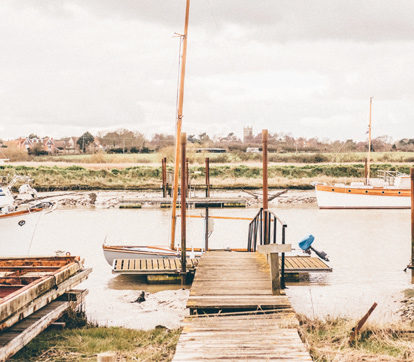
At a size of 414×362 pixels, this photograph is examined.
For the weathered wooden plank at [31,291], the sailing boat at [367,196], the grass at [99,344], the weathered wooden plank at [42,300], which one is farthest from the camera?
the sailing boat at [367,196]

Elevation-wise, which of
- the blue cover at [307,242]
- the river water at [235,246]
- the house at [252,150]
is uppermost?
the house at [252,150]

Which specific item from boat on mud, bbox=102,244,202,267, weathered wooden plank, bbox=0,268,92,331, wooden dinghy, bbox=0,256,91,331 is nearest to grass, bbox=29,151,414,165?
boat on mud, bbox=102,244,202,267

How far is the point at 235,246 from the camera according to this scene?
2205 cm

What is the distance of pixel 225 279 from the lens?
10.2m

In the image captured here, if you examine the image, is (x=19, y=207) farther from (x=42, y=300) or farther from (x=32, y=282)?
(x=42, y=300)

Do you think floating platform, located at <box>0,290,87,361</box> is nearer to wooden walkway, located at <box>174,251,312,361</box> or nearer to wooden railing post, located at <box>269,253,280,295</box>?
wooden walkway, located at <box>174,251,312,361</box>

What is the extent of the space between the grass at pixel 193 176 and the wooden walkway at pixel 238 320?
1625 inches

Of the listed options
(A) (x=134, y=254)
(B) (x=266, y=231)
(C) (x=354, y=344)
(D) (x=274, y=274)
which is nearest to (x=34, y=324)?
(D) (x=274, y=274)

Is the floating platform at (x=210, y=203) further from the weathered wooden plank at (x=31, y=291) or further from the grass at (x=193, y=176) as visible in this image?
the weathered wooden plank at (x=31, y=291)

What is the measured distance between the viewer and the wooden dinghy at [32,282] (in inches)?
305

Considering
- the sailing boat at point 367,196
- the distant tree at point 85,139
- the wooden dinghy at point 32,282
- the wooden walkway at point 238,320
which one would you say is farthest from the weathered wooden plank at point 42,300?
the distant tree at point 85,139

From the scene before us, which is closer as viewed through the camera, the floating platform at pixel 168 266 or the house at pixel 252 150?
the floating platform at pixel 168 266

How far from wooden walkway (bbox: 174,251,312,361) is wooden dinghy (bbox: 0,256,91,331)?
2.59 m

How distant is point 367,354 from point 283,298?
5.93 ft
